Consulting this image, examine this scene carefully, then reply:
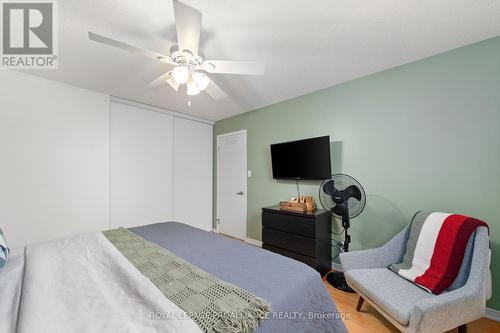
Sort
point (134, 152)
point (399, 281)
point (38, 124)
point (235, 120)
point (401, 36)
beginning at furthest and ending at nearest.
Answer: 1. point (235, 120)
2. point (134, 152)
3. point (38, 124)
4. point (401, 36)
5. point (399, 281)

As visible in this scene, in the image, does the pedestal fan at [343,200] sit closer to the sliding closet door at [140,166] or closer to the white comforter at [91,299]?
the white comforter at [91,299]

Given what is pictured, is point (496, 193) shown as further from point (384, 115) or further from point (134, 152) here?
point (134, 152)

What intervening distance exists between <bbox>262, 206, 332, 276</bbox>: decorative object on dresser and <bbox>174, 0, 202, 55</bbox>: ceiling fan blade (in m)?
1.99

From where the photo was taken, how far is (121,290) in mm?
924

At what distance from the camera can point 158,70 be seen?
225 cm

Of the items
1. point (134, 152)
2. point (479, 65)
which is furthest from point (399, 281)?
point (134, 152)

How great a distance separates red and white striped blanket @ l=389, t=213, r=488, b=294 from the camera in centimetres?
144

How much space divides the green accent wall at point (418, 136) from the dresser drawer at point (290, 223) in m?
0.55

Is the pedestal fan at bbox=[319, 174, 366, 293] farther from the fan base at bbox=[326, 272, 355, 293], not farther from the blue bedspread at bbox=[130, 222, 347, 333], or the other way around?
the blue bedspread at bbox=[130, 222, 347, 333]

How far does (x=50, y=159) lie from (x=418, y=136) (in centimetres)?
409

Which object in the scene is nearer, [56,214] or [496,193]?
[496,193]

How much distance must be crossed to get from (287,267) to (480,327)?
1773mm

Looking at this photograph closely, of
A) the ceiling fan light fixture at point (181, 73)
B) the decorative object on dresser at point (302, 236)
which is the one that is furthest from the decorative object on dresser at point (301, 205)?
the ceiling fan light fixture at point (181, 73)

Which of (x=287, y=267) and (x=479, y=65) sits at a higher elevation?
(x=479, y=65)
